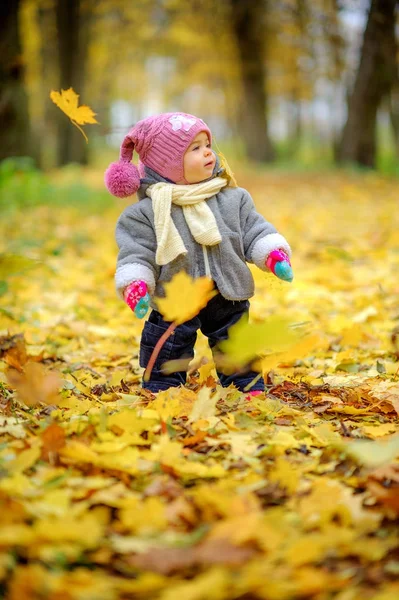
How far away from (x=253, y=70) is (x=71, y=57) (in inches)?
186

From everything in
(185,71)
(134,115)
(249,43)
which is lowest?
(134,115)

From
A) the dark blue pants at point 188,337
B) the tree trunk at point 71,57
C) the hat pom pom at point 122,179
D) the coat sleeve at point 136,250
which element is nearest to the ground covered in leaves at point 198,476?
the dark blue pants at point 188,337

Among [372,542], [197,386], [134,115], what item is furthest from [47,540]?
[134,115]

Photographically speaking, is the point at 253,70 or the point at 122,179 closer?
the point at 122,179

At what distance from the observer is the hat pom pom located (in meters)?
2.40

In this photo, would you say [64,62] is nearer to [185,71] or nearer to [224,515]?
[185,71]

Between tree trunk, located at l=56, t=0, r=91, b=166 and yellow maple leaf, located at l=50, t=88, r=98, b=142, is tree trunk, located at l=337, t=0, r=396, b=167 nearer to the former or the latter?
tree trunk, located at l=56, t=0, r=91, b=166

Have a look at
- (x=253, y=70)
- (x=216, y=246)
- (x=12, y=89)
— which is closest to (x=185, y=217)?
(x=216, y=246)

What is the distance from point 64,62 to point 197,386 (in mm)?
14111

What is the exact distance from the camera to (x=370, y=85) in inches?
491

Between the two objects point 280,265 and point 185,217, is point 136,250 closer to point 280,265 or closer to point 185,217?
point 185,217

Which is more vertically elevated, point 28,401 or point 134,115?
point 28,401

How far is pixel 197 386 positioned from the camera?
2.49 meters

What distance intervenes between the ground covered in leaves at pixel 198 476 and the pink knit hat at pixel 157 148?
517 mm
